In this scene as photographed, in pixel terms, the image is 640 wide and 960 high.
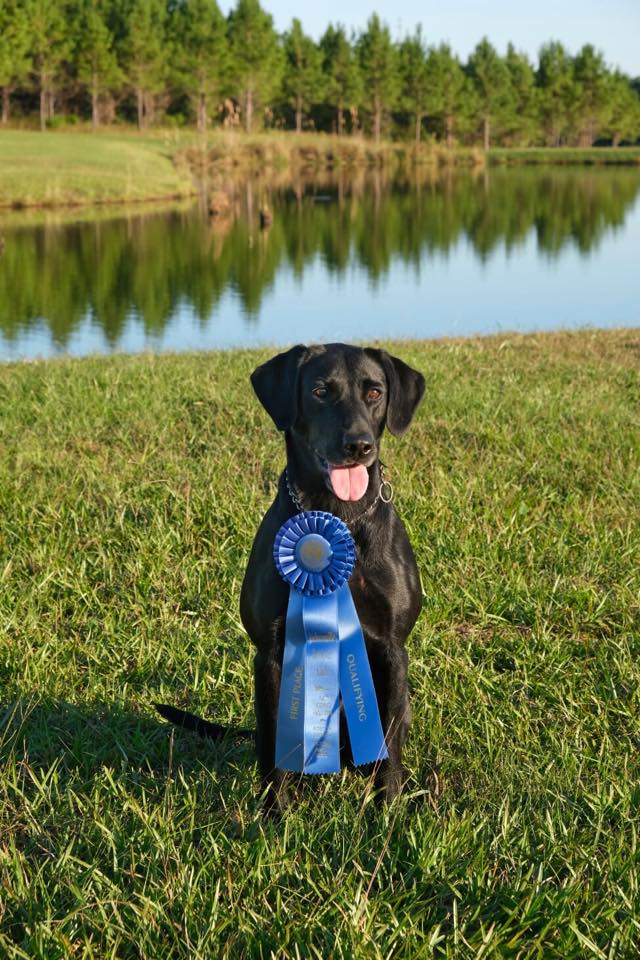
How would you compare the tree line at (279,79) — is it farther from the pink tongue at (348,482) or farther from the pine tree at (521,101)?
the pink tongue at (348,482)

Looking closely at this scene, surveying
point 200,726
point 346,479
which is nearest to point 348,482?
point 346,479

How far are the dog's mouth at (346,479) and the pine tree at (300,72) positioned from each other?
70826 mm

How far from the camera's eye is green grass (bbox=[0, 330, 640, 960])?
7.26 feet

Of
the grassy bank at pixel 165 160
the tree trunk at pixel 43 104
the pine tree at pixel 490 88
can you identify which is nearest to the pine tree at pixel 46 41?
the tree trunk at pixel 43 104

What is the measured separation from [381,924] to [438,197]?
4070cm

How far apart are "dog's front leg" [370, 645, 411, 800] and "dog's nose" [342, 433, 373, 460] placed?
545 mm

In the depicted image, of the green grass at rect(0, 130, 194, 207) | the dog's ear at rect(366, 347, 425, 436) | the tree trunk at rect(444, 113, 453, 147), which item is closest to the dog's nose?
the dog's ear at rect(366, 347, 425, 436)

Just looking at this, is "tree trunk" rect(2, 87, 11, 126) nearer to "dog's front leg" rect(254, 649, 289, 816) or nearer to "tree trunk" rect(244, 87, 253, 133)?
"tree trunk" rect(244, 87, 253, 133)

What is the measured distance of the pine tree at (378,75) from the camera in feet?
244

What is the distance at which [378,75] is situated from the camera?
74.5 meters

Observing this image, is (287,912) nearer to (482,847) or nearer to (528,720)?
(482,847)

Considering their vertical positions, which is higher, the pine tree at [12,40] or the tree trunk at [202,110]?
the pine tree at [12,40]

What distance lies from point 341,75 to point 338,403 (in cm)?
7538

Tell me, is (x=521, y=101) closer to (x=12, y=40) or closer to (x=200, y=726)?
(x=12, y=40)
